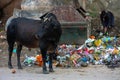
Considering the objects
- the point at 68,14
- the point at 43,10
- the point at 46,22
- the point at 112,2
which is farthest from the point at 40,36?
the point at 112,2

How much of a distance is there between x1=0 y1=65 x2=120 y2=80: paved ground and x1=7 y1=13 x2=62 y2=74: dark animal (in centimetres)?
35

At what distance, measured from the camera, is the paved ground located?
1152 cm

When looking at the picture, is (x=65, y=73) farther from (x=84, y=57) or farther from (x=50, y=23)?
(x=84, y=57)

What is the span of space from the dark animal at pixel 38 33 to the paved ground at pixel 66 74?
0.35m

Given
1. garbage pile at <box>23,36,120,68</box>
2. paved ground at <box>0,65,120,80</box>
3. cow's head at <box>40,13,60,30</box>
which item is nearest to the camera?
paved ground at <box>0,65,120,80</box>

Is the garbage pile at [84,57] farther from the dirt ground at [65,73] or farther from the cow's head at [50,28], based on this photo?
the cow's head at [50,28]

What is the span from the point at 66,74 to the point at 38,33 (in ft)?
4.49

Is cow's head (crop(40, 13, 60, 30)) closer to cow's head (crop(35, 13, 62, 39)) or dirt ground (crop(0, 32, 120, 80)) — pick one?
cow's head (crop(35, 13, 62, 39))

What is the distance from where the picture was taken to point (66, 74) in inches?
479

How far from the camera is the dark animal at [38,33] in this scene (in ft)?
40.1

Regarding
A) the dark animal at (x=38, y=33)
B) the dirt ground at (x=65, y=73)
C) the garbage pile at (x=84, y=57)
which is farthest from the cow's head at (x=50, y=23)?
the garbage pile at (x=84, y=57)

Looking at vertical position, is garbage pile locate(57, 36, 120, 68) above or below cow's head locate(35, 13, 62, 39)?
below

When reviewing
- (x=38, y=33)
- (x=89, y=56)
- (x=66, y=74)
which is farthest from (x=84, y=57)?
(x=38, y=33)

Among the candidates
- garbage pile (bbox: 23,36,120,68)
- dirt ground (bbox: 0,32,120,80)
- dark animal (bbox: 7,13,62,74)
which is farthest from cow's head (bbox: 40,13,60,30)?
garbage pile (bbox: 23,36,120,68)
